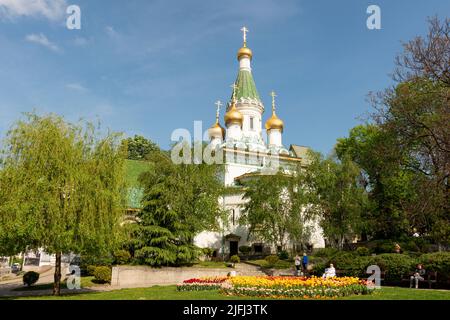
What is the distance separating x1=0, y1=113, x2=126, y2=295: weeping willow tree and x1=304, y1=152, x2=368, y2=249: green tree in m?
18.4

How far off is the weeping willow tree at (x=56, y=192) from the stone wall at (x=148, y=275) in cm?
641

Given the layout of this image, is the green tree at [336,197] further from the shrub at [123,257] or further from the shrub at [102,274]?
the shrub at [102,274]

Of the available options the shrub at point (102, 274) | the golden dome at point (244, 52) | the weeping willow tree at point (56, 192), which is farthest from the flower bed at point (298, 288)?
the golden dome at point (244, 52)

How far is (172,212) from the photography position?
2548cm

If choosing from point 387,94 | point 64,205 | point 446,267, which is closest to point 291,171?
point 387,94

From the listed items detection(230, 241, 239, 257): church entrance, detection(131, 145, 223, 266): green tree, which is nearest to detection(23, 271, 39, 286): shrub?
detection(131, 145, 223, 266): green tree

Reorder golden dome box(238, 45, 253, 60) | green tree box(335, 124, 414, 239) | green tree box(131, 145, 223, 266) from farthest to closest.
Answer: golden dome box(238, 45, 253, 60) → green tree box(335, 124, 414, 239) → green tree box(131, 145, 223, 266)

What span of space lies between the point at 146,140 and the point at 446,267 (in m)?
57.5

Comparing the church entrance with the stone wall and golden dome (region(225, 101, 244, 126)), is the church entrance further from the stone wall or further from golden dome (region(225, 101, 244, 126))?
golden dome (region(225, 101, 244, 126))

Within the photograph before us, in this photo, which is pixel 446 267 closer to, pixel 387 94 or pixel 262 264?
pixel 387 94

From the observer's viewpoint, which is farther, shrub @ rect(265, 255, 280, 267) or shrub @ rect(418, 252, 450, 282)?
shrub @ rect(265, 255, 280, 267)

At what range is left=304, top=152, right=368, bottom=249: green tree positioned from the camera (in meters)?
30.7

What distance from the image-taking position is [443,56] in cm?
1864

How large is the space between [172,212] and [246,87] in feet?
100
